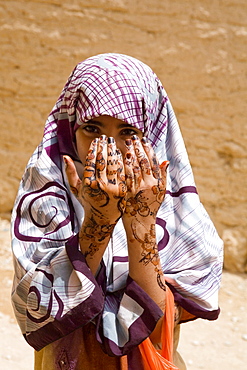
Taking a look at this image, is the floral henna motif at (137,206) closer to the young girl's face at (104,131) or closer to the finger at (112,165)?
the finger at (112,165)

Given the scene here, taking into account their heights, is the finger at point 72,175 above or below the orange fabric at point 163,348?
above

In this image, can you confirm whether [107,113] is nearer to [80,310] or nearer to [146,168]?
[146,168]

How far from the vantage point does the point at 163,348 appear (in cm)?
167

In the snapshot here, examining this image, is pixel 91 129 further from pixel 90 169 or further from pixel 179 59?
pixel 179 59

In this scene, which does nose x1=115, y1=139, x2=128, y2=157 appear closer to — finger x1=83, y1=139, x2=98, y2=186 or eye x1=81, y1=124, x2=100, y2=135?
eye x1=81, y1=124, x2=100, y2=135

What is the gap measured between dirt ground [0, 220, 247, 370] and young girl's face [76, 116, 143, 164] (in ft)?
6.96

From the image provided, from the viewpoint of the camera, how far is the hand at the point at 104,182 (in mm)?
1419

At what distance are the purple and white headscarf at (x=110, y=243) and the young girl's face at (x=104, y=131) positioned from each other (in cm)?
2

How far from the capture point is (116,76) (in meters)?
1.73

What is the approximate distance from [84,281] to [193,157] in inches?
125

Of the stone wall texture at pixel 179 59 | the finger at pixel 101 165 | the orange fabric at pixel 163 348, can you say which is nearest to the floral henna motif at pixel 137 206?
the finger at pixel 101 165

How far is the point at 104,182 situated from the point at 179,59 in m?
3.24

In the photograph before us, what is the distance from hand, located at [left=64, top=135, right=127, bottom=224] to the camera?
55.9 inches

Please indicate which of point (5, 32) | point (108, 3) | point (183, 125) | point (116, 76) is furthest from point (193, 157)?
point (116, 76)
